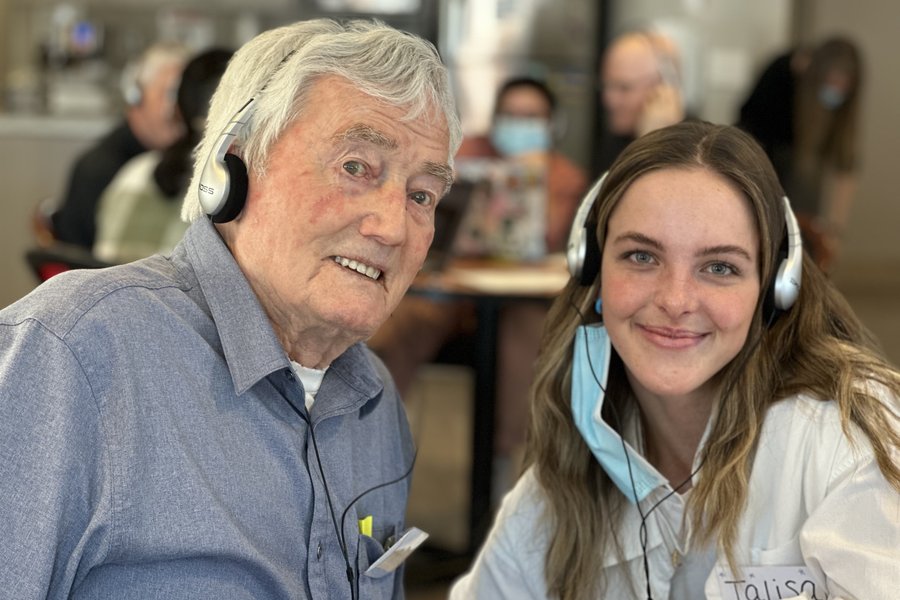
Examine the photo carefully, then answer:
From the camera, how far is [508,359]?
13.5ft

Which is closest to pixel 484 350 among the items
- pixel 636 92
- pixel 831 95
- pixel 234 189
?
pixel 636 92

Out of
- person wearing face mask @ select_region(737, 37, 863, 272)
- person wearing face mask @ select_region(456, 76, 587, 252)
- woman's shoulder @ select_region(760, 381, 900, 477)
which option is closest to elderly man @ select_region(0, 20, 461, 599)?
woman's shoulder @ select_region(760, 381, 900, 477)

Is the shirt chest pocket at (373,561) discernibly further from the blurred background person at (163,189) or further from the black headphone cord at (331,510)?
the blurred background person at (163,189)

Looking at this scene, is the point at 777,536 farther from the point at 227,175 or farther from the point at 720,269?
the point at 227,175

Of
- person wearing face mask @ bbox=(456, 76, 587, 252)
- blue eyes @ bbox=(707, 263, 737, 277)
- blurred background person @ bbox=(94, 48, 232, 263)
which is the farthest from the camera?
person wearing face mask @ bbox=(456, 76, 587, 252)

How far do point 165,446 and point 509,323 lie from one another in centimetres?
286

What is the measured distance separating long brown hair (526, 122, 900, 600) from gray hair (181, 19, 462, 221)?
38cm

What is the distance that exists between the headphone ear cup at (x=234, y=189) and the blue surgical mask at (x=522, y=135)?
2.89m

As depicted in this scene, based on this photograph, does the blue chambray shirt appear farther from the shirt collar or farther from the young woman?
the young woman

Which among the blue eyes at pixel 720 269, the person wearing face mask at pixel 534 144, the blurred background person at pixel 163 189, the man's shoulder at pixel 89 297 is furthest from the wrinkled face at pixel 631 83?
the man's shoulder at pixel 89 297

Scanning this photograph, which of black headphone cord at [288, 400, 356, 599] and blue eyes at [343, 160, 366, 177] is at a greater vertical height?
blue eyes at [343, 160, 366, 177]

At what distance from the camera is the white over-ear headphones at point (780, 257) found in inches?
63.4

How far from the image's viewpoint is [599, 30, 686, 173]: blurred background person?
4.52m

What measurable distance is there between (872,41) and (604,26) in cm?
257
